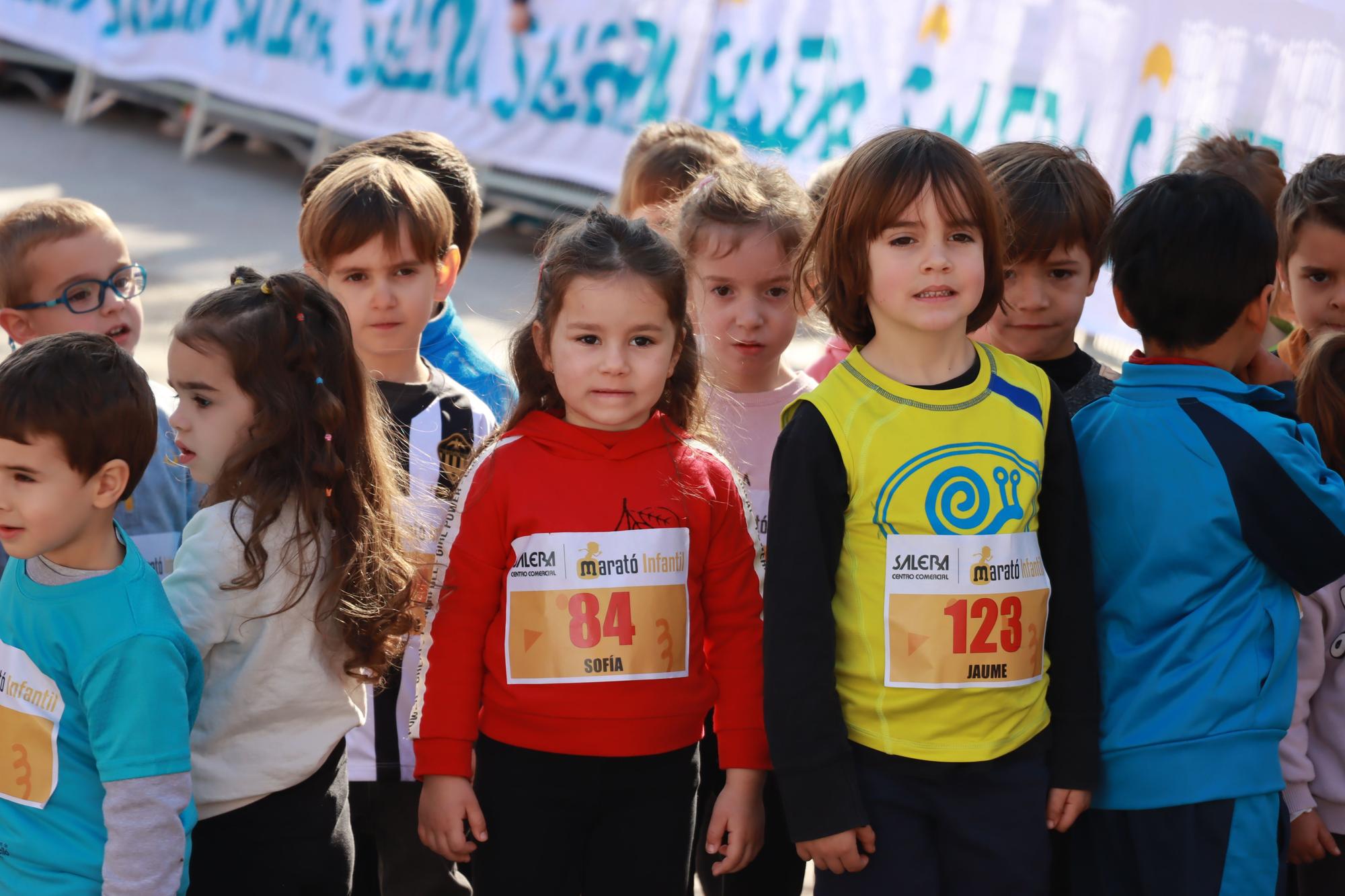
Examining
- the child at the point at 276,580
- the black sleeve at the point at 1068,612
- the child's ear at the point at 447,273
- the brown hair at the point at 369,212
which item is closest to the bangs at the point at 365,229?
the brown hair at the point at 369,212

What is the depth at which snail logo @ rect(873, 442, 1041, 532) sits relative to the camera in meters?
2.04

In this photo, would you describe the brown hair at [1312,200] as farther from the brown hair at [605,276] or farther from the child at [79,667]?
the child at [79,667]

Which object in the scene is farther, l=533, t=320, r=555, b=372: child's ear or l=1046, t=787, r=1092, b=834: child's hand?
l=533, t=320, r=555, b=372: child's ear

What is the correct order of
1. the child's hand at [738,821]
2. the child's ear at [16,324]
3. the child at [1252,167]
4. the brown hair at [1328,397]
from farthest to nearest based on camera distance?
the child at [1252,167] → the child's ear at [16,324] → the brown hair at [1328,397] → the child's hand at [738,821]

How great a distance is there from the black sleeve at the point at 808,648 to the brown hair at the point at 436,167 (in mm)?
1462

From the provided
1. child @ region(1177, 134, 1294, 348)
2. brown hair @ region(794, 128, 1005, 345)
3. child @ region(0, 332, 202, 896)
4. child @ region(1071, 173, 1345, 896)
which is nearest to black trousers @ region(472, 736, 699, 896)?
child @ region(0, 332, 202, 896)

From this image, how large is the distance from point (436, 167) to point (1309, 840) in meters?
2.33

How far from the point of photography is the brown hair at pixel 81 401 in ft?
6.31

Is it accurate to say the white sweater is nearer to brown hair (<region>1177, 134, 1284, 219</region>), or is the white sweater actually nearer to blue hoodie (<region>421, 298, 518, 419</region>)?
blue hoodie (<region>421, 298, 518, 419</region>)

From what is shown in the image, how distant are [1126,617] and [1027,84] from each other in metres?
4.78

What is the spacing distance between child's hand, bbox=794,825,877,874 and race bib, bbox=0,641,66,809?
1.08m

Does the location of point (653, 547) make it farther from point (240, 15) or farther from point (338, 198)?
point (240, 15)

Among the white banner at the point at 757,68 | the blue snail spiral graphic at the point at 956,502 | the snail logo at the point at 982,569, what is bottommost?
the snail logo at the point at 982,569

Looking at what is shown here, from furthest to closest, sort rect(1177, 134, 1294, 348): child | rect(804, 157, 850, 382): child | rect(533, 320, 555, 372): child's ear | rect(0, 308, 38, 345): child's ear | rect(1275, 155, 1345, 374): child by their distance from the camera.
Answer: rect(1177, 134, 1294, 348): child, rect(804, 157, 850, 382): child, rect(1275, 155, 1345, 374): child, rect(0, 308, 38, 345): child's ear, rect(533, 320, 555, 372): child's ear
